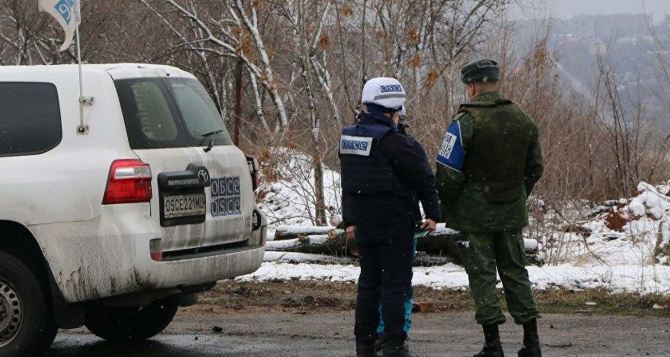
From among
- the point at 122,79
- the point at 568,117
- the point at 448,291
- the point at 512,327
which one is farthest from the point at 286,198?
the point at 122,79

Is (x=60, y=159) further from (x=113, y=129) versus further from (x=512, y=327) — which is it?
(x=512, y=327)

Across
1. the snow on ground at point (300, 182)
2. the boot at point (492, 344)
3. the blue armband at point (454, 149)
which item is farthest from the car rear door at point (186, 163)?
the snow on ground at point (300, 182)

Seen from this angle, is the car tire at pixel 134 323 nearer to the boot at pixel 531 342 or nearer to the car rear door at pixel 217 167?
the car rear door at pixel 217 167

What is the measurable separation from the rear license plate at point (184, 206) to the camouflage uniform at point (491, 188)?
4.46 feet

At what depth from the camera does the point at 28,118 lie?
22.9 ft

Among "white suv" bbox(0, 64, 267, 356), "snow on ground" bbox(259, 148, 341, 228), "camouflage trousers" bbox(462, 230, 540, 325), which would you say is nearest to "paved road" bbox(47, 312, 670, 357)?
"camouflage trousers" bbox(462, 230, 540, 325)

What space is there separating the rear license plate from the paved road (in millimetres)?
989

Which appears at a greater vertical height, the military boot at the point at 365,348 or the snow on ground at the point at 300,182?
the snow on ground at the point at 300,182

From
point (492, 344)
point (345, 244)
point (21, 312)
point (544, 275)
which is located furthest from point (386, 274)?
point (345, 244)

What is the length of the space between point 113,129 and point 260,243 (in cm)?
135

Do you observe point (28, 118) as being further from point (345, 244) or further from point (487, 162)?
point (345, 244)

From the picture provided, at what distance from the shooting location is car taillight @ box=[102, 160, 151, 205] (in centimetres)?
662

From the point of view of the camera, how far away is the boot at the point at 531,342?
6.90 m

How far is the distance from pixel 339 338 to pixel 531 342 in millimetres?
1471
